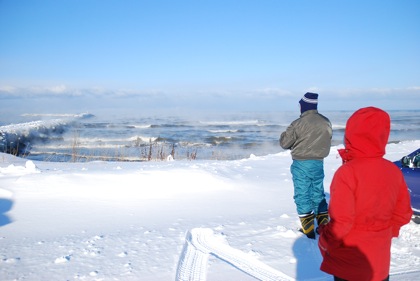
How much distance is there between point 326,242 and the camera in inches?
85.8

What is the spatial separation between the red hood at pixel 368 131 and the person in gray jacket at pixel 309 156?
7.29 feet

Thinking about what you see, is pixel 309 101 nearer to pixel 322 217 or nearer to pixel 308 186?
pixel 308 186

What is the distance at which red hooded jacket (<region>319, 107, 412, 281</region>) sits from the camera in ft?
6.87

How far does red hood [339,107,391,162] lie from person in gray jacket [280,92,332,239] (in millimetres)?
2223

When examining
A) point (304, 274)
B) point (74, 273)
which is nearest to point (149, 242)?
point (74, 273)

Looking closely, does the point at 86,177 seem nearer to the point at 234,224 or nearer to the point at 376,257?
the point at 234,224

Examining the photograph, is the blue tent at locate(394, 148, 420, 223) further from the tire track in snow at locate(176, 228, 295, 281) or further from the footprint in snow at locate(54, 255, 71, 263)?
the footprint in snow at locate(54, 255, 71, 263)

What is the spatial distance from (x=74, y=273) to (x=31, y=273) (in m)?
0.43

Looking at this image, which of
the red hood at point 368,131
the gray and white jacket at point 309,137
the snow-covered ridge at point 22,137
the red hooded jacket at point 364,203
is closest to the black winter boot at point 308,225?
the gray and white jacket at point 309,137

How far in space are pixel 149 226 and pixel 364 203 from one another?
3402 millimetres

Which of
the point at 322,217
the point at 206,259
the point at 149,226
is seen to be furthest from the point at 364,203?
the point at 149,226

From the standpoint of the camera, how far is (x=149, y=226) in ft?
15.8

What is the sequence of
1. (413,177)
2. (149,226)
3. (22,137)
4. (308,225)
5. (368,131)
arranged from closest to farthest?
(368,131) < (308,225) < (413,177) < (149,226) < (22,137)

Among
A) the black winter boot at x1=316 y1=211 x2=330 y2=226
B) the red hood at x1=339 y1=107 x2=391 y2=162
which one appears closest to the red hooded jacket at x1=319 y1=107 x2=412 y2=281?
the red hood at x1=339 y1=107 x2=391 y2=162
